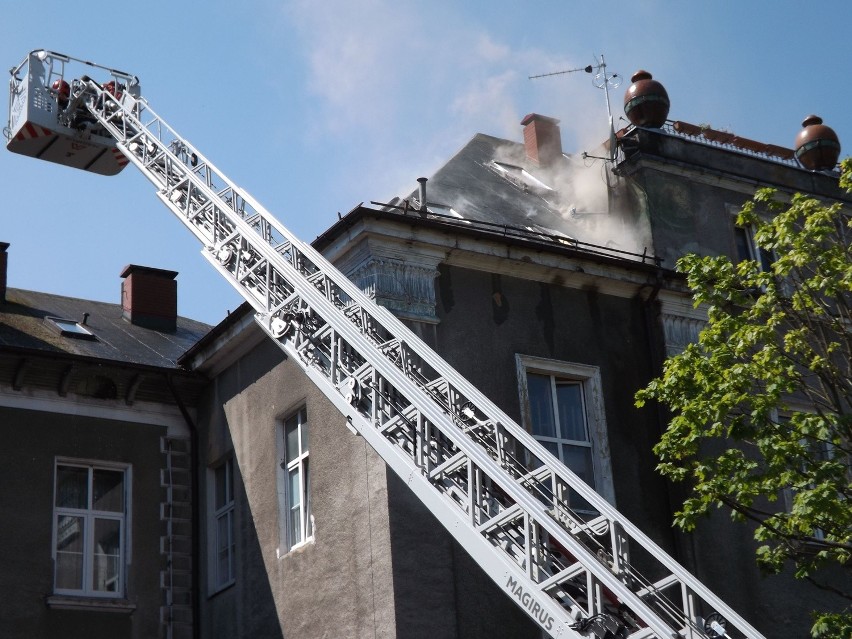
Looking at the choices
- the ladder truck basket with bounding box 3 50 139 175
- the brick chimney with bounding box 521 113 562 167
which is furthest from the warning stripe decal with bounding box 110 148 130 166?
the brick chimney with bounding box 521 113 562 167

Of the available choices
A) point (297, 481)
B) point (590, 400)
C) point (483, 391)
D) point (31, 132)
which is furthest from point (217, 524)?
point (31, 132)

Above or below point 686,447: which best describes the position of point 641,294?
above

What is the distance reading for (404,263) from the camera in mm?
15961

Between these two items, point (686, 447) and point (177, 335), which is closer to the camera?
point (686, 447)

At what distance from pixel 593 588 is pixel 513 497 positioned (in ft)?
3.31

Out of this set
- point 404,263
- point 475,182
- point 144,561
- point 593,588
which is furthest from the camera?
point 475,182

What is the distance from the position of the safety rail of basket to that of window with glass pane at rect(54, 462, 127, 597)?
4704 mm

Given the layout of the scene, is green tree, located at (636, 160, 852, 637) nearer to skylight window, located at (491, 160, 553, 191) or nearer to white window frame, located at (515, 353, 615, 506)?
white window frame, located at (515, 353, 615, 506)

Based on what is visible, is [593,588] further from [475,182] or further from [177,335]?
[177,335]

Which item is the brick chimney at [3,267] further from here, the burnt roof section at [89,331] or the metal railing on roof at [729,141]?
the metal railing on roof at [729,141]

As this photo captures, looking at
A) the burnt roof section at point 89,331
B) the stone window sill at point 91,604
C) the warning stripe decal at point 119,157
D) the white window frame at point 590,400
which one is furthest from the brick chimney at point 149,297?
the white window frame at point 590,400

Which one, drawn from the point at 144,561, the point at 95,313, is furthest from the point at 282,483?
the point at 95,313

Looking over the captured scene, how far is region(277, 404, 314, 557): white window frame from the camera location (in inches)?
653

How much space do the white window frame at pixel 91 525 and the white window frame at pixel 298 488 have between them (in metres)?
2.80
